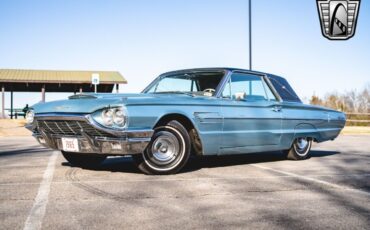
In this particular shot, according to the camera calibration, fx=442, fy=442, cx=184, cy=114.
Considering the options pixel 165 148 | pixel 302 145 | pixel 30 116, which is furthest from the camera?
pixel 302 145

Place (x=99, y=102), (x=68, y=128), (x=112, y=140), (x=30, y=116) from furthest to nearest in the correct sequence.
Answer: (x=30, y=116) → (x=68, y=128) → (x=99, y=102) → (x=112, y=140)

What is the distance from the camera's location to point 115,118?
15.8 ft

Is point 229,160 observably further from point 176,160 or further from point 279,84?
point 176,160

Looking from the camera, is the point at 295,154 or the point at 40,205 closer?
the point at 40,205

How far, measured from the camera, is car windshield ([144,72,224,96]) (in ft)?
20.8

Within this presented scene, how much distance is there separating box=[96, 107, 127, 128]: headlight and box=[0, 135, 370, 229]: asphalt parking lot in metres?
0.62

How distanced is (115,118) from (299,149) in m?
3.72

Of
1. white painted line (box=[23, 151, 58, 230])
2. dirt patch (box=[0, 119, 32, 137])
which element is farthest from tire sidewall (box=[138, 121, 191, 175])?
dirt patch (box=[0, 119, 32, 137])

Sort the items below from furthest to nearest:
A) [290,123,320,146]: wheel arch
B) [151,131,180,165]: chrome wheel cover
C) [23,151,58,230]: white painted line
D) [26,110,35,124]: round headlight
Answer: [290,123,320,146]: wheel arch → [26,110,35,124]: round headlight → [151,131,180,165]: chrome wheel cover → [23,151,58,230]: white painted line

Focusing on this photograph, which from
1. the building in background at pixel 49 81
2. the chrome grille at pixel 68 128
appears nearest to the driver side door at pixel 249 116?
the chrome grille at pixel 68 128

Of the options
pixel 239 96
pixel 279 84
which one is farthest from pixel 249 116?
pixel 279 84

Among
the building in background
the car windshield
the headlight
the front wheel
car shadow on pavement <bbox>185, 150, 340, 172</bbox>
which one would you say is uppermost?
the building in background

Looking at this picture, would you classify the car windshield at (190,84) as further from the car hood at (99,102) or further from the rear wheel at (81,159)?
the rear wheel at (81,159)

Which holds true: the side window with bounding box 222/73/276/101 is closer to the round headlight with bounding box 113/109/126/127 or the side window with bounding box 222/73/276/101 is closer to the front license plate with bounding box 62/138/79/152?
the round headlight with bounding box 113/109/126/127
